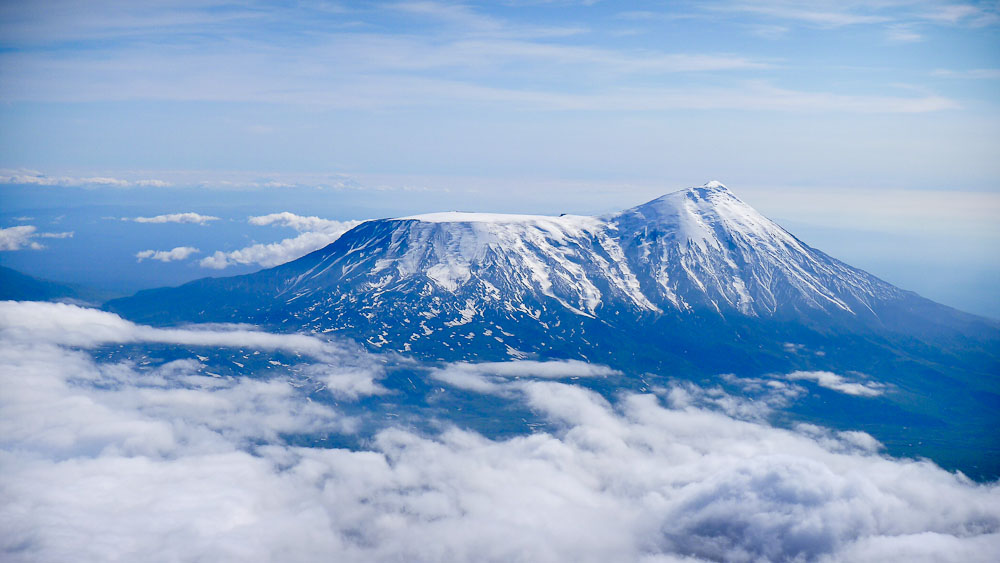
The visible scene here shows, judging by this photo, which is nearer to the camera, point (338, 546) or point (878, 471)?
point (338, 546)

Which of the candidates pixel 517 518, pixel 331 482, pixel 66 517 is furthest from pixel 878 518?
pixel 66 517

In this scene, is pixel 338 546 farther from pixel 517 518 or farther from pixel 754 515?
pixel 754 515

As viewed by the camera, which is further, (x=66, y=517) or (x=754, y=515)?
(x=754, y=515)

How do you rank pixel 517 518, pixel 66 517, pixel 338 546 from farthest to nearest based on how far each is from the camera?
pixel 517 518 < pixel 338 546 < pixel 66 517

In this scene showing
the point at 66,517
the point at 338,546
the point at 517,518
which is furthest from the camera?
the point at 517,518

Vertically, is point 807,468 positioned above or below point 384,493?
above

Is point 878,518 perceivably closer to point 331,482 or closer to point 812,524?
point 812,524

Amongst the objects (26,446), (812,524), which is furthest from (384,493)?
(812,524)
